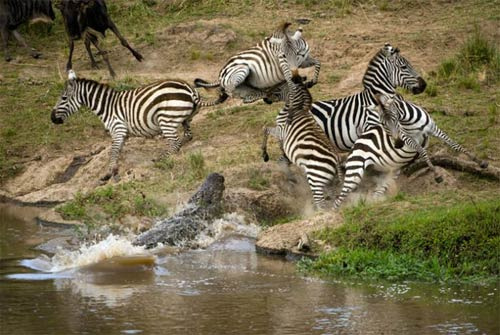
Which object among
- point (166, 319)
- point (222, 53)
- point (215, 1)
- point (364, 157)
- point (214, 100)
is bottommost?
point (166, 319)

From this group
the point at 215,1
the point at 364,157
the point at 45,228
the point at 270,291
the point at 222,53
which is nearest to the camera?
the point at 270,291

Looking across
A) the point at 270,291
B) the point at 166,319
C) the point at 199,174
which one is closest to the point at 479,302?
the point at 270,291

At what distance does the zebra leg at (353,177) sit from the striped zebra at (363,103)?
→ 27.4 inches

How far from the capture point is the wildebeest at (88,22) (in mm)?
19438

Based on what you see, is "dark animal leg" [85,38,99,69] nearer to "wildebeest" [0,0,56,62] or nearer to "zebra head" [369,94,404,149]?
"wildebeest" [0,0,56,62]

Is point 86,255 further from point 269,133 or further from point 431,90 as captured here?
point 431,90

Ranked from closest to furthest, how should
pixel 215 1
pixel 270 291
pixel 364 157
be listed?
pixel 270 291 < pixel 364 157 < pixel 215 1

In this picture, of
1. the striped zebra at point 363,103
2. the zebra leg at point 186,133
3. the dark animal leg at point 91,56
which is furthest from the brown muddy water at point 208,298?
the dark animal leg at point 91,56

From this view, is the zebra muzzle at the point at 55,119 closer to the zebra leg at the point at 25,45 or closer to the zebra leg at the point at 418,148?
the zebra leg at the point at 25,45

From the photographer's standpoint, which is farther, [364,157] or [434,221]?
[364,157]

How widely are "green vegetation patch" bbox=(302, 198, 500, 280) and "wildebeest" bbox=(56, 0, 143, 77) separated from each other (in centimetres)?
886

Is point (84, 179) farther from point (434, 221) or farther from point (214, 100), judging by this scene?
point (434, 221)

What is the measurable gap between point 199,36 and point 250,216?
24.8 feet

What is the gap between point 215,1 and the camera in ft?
71.8
